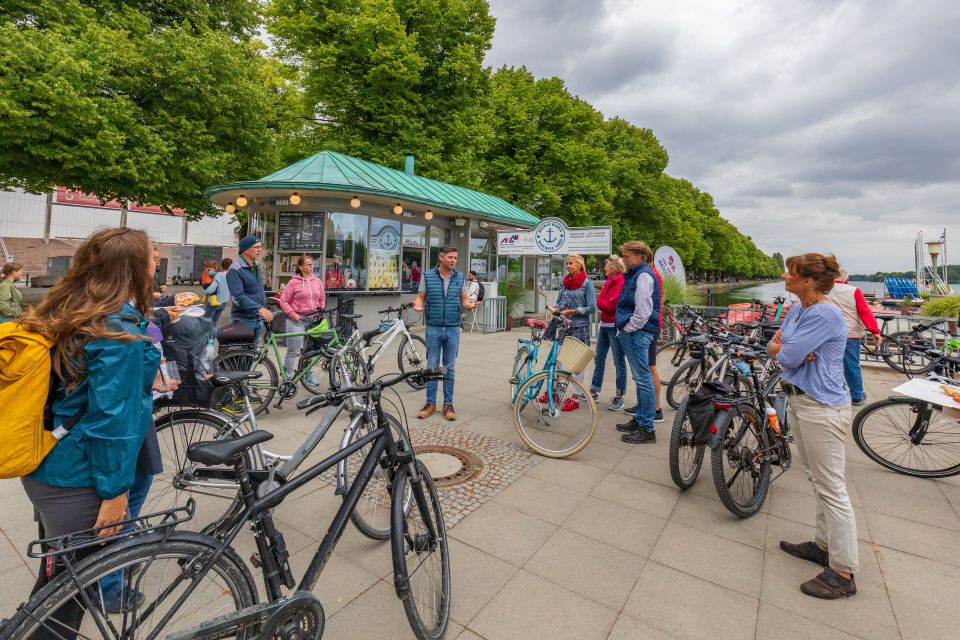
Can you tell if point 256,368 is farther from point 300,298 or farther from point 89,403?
point 89,403

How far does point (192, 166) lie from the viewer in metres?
13.0

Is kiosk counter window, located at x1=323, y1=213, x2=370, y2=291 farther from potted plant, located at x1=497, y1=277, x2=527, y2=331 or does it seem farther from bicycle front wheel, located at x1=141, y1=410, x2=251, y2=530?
bicycle front wheel, located at x1=141, y1=410, x2=251, y2=530

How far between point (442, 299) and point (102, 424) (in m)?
3.91

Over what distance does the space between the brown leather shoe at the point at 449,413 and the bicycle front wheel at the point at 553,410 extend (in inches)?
34.5

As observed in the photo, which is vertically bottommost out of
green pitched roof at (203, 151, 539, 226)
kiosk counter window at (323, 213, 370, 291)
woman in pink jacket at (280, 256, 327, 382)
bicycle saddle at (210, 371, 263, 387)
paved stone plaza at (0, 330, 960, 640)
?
paved stone plaza at (0, 330, 960, 640)

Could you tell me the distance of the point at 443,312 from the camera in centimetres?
534

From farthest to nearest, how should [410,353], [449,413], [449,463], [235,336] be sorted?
[410,353] → [449,413] → [235,336] → [449,463]

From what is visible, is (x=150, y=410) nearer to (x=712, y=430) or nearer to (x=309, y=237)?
(x=712, y=430)

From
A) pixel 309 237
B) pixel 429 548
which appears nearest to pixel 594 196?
pixel 309 237

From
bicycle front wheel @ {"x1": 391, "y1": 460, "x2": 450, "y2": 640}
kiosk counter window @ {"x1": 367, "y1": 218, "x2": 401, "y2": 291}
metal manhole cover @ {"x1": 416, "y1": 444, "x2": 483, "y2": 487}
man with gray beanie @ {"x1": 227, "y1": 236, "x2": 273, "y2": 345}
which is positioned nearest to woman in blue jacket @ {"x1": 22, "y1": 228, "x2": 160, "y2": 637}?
bicycle front wheel @ {"x1": 391, "y1": 460, "x2": 450, "y2": 640}

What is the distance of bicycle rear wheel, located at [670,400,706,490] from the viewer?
11.4 feet

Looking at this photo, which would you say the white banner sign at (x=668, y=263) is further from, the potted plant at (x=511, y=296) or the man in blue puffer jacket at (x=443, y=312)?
the man in blue puffer jacket at (x=443, y=312)

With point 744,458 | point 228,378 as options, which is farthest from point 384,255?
point 744,458

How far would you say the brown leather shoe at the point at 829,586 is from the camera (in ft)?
8.03
